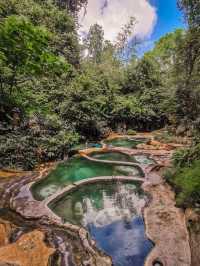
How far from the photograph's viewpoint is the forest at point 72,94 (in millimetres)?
2547

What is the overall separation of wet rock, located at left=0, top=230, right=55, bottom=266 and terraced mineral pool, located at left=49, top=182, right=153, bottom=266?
102 cm

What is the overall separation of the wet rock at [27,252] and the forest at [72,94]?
6.61 ft

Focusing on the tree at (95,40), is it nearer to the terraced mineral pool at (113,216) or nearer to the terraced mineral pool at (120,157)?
the terraced mineral pool at (120,157)

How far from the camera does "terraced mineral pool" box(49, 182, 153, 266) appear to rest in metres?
3.46

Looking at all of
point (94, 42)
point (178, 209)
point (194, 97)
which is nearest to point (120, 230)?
point (178, 209)

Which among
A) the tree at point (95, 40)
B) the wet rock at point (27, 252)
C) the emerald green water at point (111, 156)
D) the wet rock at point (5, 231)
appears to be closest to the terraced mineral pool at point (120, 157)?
the emerald green water at point (111, 156)

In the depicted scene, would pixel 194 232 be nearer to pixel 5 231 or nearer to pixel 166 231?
pixel 166 231

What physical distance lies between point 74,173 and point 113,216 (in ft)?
9.42

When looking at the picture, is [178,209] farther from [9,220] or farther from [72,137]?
[72,137]

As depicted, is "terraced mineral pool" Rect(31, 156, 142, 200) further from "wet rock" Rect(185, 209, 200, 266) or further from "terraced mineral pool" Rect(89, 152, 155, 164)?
"wet rock" Rect(185, 209, 200, 266)

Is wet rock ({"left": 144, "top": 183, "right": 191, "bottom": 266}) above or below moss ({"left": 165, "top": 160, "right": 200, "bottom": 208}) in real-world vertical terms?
below

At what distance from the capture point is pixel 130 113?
633 inches

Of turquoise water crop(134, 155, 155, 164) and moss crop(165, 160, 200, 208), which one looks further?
turquoise water crop(134, 155, 155, 164)

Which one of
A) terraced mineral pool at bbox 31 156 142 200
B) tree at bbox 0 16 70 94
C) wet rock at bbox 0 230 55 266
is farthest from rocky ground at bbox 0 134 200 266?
tree at bbox 0 16 70 94
